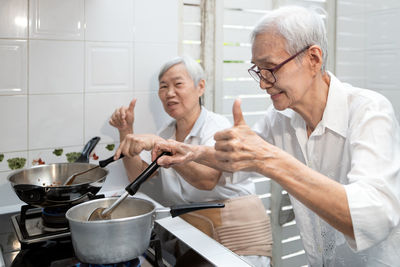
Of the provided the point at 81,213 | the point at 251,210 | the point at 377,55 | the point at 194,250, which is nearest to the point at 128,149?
the point at 81,213

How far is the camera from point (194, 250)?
4.12 ft

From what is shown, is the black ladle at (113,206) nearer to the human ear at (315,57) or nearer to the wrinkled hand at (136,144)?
the wrinkled hand at (136,144)

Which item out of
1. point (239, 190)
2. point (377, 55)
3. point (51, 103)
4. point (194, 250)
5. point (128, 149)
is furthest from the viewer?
point (377, 55)

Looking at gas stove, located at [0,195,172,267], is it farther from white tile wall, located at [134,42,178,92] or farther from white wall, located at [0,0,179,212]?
white tile wall, located at [134,42,178,92]

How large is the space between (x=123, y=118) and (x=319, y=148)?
0.89 meters

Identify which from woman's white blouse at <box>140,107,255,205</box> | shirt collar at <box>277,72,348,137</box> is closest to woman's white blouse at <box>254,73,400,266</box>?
shirt collar at <box>277,72,348,137</box>

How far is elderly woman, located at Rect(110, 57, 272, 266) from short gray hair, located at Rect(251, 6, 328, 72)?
0.67m

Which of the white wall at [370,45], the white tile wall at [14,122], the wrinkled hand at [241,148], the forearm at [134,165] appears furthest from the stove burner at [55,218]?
the white wall at [370,45]

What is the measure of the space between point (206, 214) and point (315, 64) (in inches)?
33.6

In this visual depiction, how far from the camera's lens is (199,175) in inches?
66.2

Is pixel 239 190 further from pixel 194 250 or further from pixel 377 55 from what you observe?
pixel 377 55

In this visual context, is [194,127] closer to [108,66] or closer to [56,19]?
[108,66]

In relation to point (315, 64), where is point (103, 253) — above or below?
below

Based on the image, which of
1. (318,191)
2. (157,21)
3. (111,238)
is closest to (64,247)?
(111,238)
